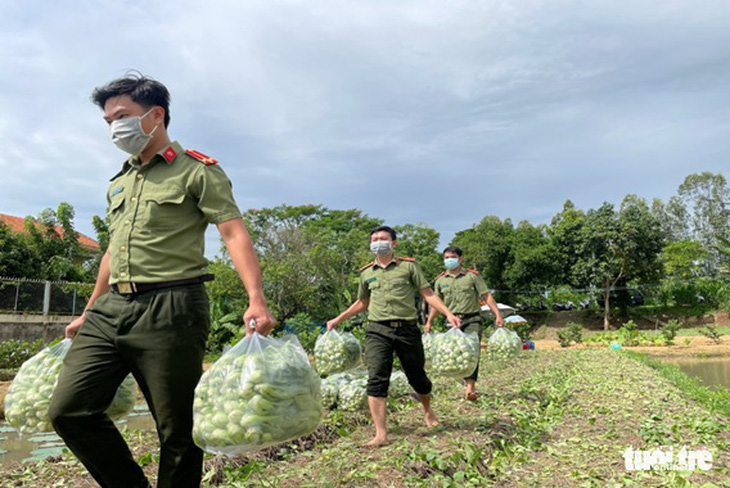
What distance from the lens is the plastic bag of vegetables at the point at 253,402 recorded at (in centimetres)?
208

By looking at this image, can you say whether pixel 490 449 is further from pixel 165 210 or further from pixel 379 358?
pixel 165 210

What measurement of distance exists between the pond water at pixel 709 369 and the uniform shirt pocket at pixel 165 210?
10.1 m

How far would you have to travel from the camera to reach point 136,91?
253 centimetres

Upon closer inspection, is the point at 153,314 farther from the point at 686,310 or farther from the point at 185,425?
the point at 686,310

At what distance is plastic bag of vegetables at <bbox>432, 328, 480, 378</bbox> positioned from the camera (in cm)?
511

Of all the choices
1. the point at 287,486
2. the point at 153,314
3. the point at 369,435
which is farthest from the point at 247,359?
the point at 369,435

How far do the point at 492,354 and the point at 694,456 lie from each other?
4220 mm

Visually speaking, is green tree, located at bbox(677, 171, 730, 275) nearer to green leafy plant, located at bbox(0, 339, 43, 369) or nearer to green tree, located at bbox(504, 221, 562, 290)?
green tree, located at bbox(504, 221, 562, 290)

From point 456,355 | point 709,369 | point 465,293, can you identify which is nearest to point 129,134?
point 456,355

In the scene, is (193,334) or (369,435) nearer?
(193,334)

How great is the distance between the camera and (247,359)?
2199 millimetres

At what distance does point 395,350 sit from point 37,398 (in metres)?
2.66

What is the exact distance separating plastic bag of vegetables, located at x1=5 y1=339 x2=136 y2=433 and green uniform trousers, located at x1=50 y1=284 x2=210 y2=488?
41cm

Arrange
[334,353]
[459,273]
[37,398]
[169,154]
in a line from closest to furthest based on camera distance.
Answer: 1. [169,154]
2. [37,398]
3. [334,353]
4. [459,273]
